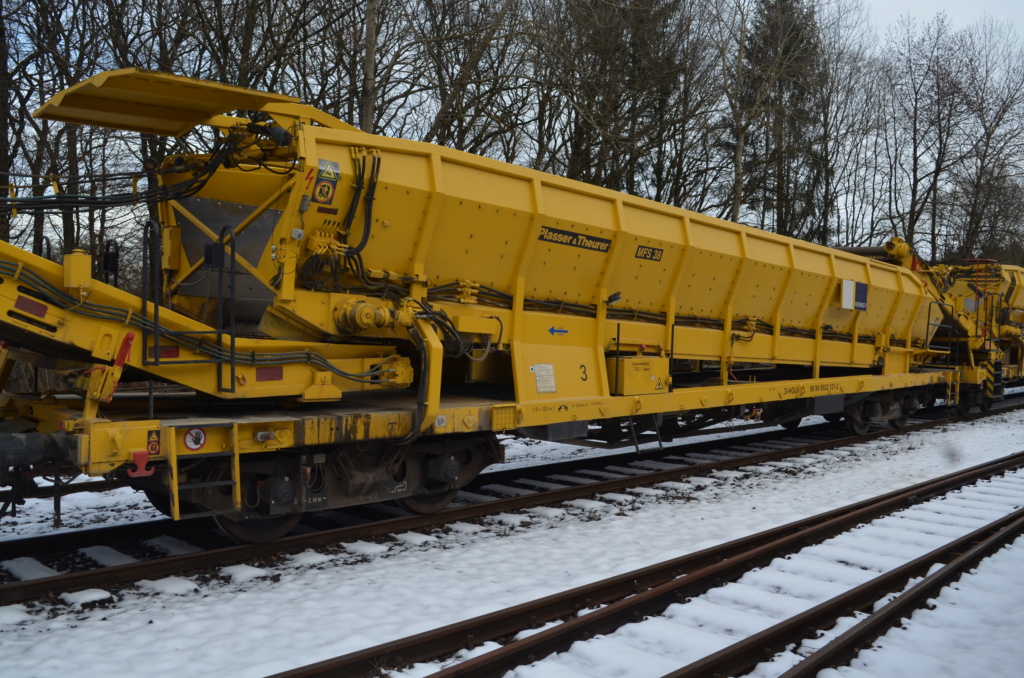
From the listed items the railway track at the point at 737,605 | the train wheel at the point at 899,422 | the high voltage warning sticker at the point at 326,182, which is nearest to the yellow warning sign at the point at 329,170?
the high voltage warning sticker at the point at 326,182

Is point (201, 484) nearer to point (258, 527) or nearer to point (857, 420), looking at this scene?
point (258, 527)

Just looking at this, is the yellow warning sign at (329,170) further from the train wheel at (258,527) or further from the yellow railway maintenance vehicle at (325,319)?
the train wheel at (258,527)

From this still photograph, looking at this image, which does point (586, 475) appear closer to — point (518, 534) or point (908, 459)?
point (518, 534)

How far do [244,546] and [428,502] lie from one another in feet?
6.32

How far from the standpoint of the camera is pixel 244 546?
6.12 m

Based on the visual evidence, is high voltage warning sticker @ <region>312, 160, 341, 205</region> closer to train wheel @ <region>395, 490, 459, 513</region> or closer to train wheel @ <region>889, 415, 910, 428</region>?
train wheel @ <region>395, 490, 459, 513</region>

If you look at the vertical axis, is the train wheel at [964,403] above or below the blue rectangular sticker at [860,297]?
below

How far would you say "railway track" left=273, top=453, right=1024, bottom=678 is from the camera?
4.34 meters

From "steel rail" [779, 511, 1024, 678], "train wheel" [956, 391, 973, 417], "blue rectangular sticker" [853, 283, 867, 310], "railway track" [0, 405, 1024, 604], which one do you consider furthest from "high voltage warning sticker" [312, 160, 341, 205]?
"train wheel" [956, 391, 973, 417]

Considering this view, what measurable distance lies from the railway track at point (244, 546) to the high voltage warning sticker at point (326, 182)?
2.74m

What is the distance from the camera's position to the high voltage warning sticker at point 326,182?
618 cm

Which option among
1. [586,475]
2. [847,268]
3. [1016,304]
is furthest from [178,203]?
[1016,304]

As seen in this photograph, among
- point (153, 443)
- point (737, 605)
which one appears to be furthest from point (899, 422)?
point (153, 443)

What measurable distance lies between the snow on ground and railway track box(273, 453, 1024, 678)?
294 millimetres
